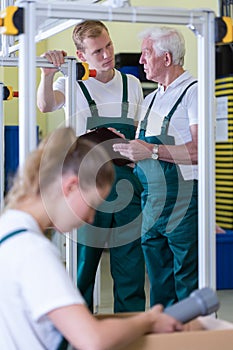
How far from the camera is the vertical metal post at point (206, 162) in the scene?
7.43 feet

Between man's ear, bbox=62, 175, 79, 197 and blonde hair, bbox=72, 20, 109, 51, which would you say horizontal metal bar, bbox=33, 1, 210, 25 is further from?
blonde hair, bbox=72, 20, 109, 51

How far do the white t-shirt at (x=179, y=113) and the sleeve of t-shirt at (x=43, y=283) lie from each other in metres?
1.45

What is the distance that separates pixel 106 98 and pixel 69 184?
5.92 ft

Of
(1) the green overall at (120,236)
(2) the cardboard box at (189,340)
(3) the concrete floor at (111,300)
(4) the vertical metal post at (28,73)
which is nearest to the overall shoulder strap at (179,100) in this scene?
(1) the green overall at (120,236)

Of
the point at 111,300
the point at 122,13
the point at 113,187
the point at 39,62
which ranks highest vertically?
the point at 122,13

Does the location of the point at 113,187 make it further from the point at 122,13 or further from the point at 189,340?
the point at 189,340

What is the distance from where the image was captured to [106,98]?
3.51 m

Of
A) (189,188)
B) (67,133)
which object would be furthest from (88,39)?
(67,133)

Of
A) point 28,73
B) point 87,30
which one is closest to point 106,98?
point 87,30

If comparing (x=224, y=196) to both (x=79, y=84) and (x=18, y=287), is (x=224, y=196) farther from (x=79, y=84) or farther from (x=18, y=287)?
(x=18, y=287)

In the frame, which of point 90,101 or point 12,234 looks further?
point 90,101

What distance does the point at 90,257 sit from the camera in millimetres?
3506

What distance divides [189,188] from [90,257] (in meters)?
0.66

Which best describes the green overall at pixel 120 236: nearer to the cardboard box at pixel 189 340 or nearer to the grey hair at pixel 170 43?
the grey hair at pixel 170 43
